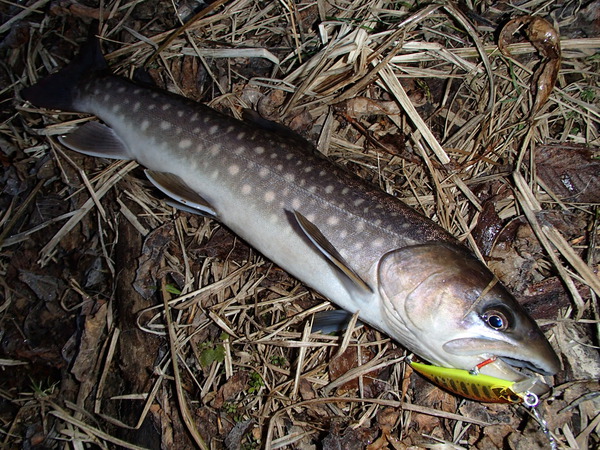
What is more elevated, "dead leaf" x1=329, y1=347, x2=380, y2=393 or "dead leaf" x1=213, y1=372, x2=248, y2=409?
"dead leaf" x1=329, y1=347, x2=380, y2=393

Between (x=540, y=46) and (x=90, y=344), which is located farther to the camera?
(x=540, y=46)

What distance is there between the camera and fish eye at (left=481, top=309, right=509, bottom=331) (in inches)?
96.0

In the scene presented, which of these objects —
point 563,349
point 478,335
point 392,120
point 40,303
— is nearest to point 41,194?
point 40,303

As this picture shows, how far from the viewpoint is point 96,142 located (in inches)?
143

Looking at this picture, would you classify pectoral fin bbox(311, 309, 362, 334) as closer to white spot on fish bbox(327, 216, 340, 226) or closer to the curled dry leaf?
white spot on fish bbox(327, 216, 340, 226)

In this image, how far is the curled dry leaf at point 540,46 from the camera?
346 centimetres

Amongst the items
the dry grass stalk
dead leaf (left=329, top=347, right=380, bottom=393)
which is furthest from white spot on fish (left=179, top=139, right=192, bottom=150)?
dead leaf (left=329, top=347, right=380, bottom=393)

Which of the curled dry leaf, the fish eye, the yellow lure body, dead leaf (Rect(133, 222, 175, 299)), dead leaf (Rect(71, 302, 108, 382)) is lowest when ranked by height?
dead leaf (Rect(71, 302, 108, 382))

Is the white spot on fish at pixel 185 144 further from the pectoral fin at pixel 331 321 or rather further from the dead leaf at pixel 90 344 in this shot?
the pectoral fin at pixel 331 321

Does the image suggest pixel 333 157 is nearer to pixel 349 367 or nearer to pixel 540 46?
pixel 349 367

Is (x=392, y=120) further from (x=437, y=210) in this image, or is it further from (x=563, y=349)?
(x=563, y=349)

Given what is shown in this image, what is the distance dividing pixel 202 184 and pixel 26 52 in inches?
109

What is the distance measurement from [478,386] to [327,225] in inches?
53.3

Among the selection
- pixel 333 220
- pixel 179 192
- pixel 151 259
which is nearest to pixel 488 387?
pixel 333 220
